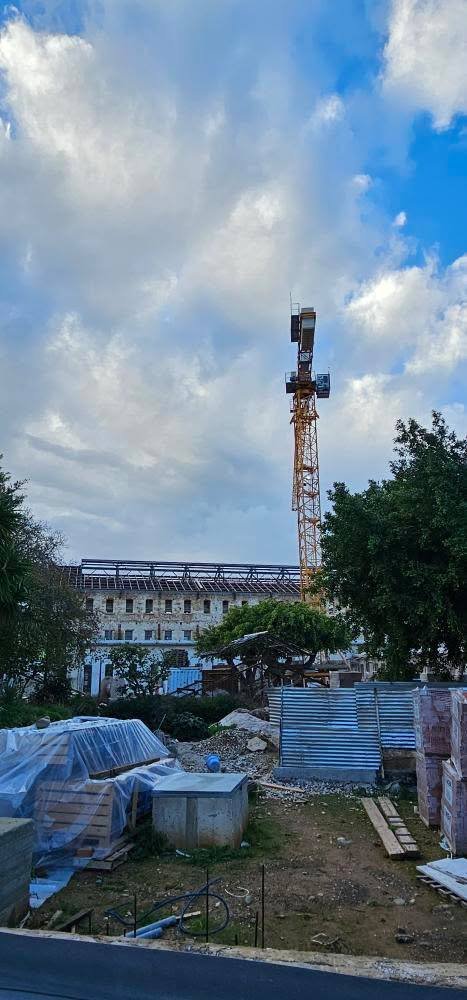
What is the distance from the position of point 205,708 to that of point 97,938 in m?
18.1

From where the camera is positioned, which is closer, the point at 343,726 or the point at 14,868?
the point at 14,868

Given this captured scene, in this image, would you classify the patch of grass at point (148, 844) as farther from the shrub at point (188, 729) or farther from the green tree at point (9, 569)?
the shrub at point (188, 729)

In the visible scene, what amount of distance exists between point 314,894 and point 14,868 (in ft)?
10.7

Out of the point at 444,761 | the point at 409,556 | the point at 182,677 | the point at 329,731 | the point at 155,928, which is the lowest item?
the point at 182,677

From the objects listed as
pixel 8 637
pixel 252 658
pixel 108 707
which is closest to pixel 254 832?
pixel 8 637

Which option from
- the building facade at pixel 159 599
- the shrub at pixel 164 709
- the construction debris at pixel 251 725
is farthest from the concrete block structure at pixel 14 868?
the building facade at pixel 159 599

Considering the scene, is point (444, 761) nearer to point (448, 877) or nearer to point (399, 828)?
point (399, 828)

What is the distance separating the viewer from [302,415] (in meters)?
51.4

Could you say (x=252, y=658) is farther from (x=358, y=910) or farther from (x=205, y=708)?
(x=358, y=910)

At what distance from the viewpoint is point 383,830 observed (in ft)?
29.1

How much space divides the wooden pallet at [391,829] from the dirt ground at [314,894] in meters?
0.14

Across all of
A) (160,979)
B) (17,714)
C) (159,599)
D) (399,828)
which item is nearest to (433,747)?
(399,828)

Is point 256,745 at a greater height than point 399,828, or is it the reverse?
point 399,828

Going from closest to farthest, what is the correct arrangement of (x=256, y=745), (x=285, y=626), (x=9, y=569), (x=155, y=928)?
(x=155, y=928) < (x=9, y=569) < (x=256, y=745) < (x=285, y=626)
